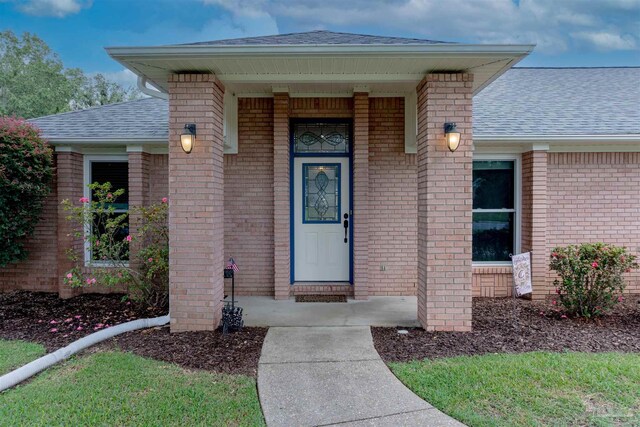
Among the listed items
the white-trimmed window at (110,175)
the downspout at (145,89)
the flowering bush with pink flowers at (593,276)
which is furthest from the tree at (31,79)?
the flowering bush with pink flowers at (593,276)

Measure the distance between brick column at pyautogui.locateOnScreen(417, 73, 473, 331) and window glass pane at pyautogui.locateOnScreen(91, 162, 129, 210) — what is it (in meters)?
5.35

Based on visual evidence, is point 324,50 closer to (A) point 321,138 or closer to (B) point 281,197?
(A) point 321,138

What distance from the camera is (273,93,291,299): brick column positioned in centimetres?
607

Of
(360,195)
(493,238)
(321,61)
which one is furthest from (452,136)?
(493,238)

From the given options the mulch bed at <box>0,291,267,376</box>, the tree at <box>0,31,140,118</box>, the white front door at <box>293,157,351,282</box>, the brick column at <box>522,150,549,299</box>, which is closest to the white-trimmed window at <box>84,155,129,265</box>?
the mulch bed at <box>0,291,267,376</box>

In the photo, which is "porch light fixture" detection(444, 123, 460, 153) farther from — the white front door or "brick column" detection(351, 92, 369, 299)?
the white front door

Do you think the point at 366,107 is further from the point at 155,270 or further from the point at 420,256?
the point at 155,270

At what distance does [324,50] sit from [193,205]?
7.64ft

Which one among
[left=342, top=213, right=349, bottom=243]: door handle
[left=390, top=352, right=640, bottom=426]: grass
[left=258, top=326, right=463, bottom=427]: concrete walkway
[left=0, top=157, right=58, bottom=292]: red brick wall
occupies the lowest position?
[left=258, top=326, right=463, bottom=427]: concrete walkway

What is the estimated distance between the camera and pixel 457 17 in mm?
21359

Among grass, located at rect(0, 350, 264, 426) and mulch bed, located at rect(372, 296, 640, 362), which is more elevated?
mulch bed, located at rect(372, 296, 640, 362)

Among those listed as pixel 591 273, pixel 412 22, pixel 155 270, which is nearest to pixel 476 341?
pixel 591 273

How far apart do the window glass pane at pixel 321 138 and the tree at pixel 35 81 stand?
1936cm

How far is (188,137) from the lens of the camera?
4.39 metres
